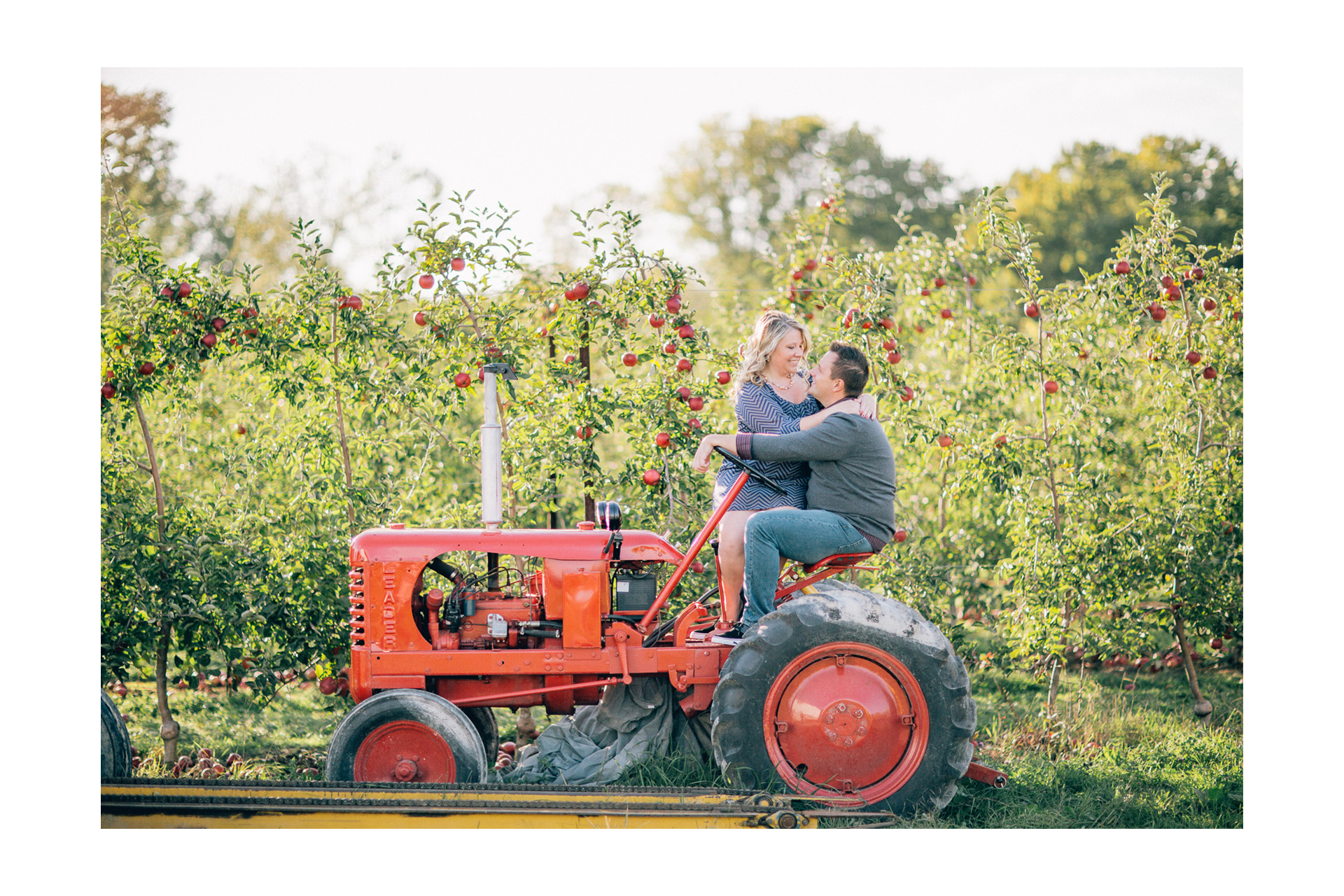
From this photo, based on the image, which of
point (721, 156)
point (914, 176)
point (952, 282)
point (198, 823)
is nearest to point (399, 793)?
point (198, 823)

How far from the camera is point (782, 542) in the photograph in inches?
164

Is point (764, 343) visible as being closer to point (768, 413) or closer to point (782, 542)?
point (768, 413)

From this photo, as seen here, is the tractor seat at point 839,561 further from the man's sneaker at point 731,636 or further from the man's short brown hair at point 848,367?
the man's short brown hair at point 848,367

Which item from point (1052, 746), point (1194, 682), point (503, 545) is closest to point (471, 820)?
point (503, 545)

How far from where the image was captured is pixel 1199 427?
569 centimetres

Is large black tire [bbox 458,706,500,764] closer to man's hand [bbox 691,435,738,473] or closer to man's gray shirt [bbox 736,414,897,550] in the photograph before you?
man's hand [bbox 691,435,738,473]

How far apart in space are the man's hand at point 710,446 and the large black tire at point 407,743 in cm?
131

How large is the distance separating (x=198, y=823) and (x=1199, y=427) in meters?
4.92

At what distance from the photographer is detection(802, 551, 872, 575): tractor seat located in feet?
14.1

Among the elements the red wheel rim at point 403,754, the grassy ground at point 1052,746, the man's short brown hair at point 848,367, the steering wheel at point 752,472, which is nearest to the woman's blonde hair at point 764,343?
the man's short brown hair at point 848,367

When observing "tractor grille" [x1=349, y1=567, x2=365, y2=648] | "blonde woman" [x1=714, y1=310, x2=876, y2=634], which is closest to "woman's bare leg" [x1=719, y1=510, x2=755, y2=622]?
"blonde woman" [x1=714, y1=310, x2=876, y2=634]

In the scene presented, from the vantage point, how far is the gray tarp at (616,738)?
435 centimetres

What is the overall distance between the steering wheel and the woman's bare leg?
135 millimetres
